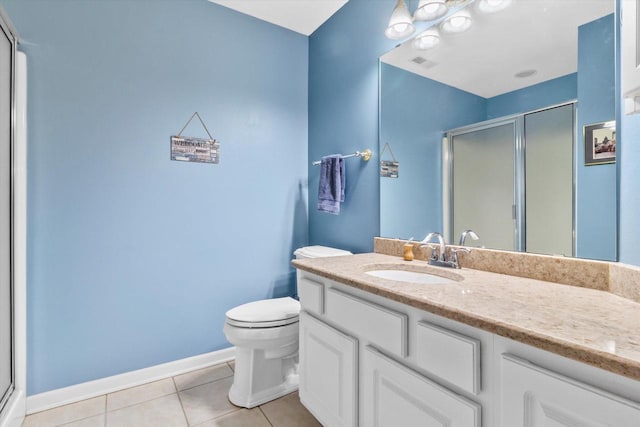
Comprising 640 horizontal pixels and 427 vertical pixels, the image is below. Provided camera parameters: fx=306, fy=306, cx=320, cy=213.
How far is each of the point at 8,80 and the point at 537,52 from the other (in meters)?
2.42

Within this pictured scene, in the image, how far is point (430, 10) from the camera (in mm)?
1497

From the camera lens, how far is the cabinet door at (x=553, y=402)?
54 centimetres

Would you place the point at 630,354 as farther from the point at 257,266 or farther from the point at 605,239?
the point at 257,266

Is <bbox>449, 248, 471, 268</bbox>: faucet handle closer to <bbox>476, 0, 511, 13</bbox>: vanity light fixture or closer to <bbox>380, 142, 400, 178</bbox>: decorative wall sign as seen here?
<bbox>380, 142, 400, 178</bbox>: decorative wall sign

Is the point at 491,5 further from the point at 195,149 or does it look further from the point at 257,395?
the point at 257,395

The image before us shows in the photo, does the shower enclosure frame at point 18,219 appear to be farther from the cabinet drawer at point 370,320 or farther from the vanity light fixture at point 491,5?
the vanity light fixture at point 491,5

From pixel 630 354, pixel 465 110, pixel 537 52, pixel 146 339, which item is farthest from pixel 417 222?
pixel 146 339

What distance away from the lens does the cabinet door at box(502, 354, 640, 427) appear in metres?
0.54

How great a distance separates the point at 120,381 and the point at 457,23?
2726 millimetres

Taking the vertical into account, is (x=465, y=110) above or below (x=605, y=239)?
above

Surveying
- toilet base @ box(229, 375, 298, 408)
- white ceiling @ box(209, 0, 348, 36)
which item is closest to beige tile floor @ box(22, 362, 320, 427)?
toilet base @ box(229, 375, 298, 408)

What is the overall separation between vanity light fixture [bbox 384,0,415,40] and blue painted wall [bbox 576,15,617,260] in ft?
2.53

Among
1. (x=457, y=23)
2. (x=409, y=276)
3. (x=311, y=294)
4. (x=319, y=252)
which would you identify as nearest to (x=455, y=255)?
(x=409, y=276)

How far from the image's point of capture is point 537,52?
1.21m
